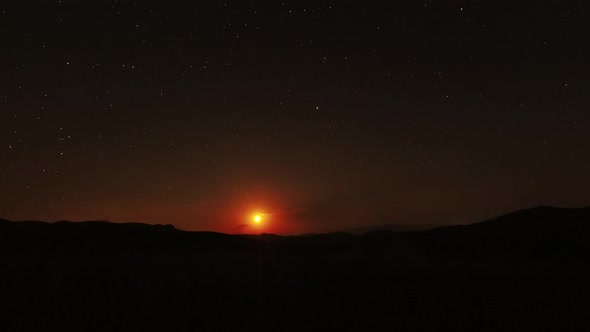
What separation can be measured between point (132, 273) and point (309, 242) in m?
Result: 29.0

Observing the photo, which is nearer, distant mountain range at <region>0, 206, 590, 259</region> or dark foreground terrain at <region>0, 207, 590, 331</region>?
dark foreground terrain at <region>0, 207, 590, 331</region>

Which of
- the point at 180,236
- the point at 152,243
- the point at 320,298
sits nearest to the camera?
the point at 320,298

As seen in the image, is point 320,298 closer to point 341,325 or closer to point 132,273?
point 341,325

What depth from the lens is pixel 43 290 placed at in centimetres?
1602

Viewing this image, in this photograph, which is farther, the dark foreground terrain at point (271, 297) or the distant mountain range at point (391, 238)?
the distant mountain range at point (391, 238)

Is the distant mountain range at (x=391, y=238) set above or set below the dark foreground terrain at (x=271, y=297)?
above

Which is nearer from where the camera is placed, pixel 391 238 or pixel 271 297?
pixel 271 297

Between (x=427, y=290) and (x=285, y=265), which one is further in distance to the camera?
(x=285, y=265)

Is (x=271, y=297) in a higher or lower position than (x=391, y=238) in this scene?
lower

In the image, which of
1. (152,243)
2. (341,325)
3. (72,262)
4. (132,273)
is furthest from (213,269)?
(152,243)

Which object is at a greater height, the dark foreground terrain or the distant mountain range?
the distant mountain range

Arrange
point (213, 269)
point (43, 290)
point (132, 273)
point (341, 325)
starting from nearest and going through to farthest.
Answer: point (341, 325) → point (43, 290) → point (132, 273) → point (213, 269)

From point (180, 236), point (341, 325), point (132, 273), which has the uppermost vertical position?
point (180, 236)

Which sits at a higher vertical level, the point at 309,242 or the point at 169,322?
the point at 309,242
